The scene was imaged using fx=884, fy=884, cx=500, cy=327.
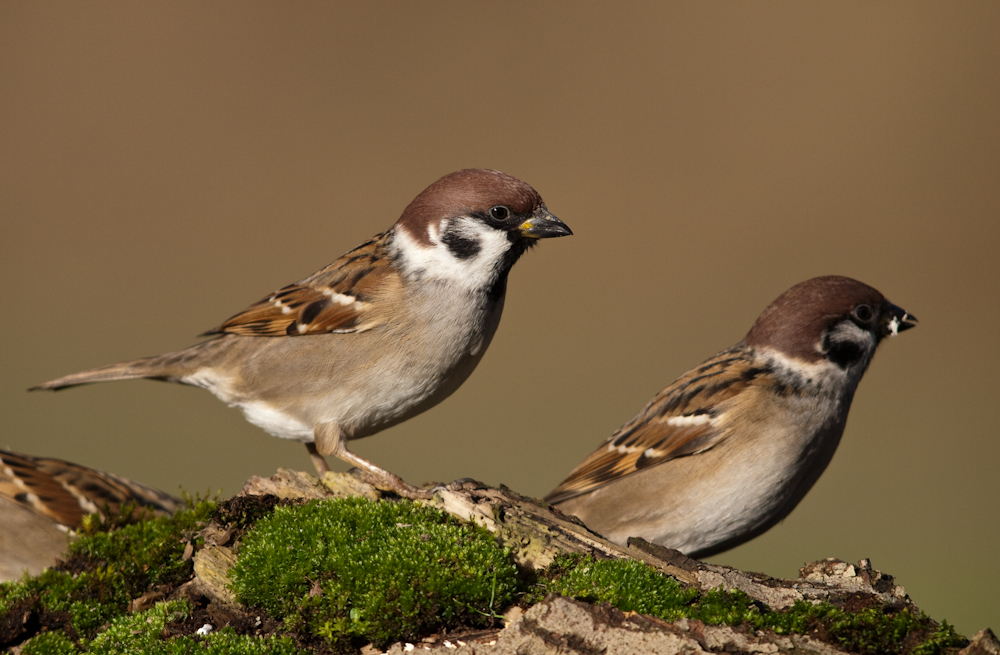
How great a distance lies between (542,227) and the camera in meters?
4.08

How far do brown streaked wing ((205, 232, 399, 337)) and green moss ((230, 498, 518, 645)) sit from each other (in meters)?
→ 1.35

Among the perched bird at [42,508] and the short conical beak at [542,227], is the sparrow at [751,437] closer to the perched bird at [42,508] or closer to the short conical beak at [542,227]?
the short conical beak at [542,227]

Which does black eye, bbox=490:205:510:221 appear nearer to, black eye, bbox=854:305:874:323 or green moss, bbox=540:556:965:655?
green moss, bbox=540:556:965:655

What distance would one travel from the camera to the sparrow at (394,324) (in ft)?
13.8

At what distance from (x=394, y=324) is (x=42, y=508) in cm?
209

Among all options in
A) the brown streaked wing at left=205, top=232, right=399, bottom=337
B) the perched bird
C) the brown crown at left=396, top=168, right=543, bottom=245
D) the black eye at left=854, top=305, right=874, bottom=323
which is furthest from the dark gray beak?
the perched bird

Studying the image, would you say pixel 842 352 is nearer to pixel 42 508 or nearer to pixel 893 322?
pixel 893 322

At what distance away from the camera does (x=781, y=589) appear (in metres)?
3.09

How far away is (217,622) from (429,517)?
85 cm

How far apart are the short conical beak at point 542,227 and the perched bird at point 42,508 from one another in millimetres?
2278

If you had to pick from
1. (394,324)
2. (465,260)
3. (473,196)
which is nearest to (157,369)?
(394,324)

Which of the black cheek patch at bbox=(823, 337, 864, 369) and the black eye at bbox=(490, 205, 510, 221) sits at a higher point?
the black cheek patch at bbox=(823, 337, 864, 369)

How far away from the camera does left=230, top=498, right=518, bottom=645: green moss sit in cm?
288

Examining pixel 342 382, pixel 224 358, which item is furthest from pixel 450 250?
pixel 224 358
